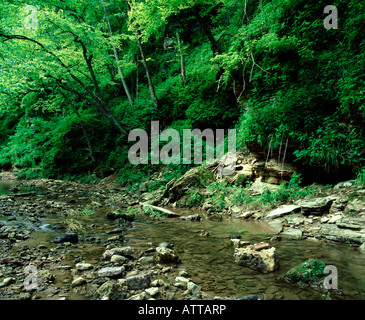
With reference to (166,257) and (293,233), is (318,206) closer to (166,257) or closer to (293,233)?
(293,233)

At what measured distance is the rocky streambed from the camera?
2527 mm

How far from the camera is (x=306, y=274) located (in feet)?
8.95

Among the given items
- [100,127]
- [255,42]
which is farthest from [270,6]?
[100,127]

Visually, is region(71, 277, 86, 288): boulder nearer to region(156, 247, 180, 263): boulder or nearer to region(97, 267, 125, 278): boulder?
region(97, 267, 125, 278): boulder

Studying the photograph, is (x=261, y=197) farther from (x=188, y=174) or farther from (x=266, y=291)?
(x=266, y=291)

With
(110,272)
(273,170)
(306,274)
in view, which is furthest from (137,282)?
(273,170)

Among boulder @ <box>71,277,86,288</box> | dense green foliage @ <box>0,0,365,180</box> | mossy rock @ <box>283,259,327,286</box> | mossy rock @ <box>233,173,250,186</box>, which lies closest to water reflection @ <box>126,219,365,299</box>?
mossy rock @ <box>283,259,327,286</box>

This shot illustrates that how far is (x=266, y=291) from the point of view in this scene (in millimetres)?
2555

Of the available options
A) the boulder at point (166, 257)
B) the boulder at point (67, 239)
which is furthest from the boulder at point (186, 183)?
the boulder at point (166, 257)

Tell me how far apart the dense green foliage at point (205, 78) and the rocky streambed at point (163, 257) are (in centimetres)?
231

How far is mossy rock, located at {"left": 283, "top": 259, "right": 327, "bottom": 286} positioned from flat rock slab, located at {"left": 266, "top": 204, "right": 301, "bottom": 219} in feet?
8.81

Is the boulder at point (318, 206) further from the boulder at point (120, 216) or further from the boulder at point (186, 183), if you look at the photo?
the boulder at point (120, 216)

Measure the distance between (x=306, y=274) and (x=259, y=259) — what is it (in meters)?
0.60

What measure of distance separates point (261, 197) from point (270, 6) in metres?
7.60
